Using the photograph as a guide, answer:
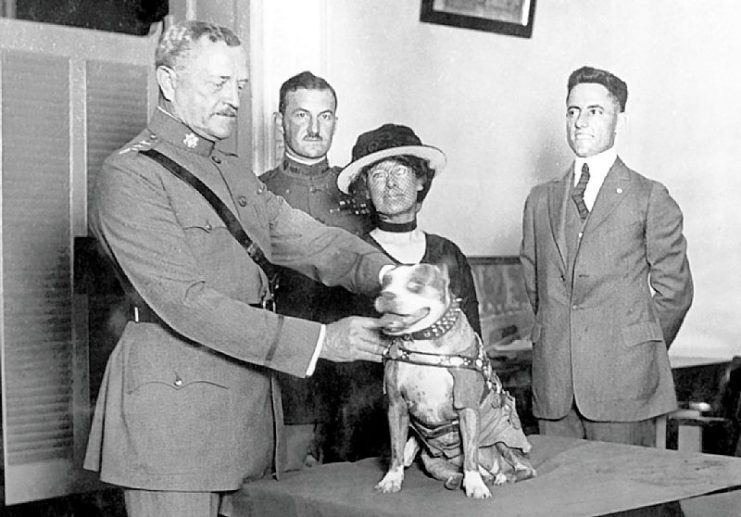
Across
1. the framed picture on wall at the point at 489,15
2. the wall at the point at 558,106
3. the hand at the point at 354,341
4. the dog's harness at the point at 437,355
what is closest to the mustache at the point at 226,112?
the hand at the point at 354,341

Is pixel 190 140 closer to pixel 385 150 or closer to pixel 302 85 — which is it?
pixel 385 150

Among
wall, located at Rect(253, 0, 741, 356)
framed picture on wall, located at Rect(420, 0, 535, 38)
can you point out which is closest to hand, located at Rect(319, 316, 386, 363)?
wall, located at Rect(253, 0, 741, 356)

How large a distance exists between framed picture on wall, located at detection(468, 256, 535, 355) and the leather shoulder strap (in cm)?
177

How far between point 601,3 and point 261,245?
106 inches

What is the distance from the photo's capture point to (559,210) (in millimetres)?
3004

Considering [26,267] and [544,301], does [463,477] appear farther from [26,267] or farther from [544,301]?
[26,267]

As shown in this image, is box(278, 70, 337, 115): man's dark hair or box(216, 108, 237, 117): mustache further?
box(278, 70, 337, 115): man's dark hair

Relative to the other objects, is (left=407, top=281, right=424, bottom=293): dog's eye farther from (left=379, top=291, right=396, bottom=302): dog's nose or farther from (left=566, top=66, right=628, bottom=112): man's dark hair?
(left=566, top=66, right=628, bottom=112): man's dark hair

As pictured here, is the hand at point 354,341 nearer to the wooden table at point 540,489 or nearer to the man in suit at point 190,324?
the man in suit at point 190,324

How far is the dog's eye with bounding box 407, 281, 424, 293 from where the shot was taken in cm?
180

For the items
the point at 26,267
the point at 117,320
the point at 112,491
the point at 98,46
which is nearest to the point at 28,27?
the point at 98,46

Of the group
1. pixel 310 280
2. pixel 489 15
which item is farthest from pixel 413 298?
pixel 489 15

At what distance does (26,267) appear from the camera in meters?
3.91

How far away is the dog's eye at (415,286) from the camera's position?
1.80m
